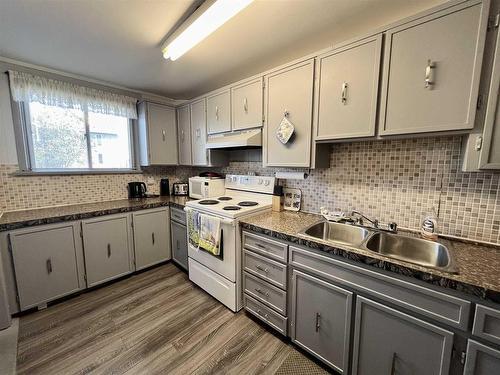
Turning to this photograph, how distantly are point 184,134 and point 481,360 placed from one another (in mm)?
3240

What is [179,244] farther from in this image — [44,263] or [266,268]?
[266,268]

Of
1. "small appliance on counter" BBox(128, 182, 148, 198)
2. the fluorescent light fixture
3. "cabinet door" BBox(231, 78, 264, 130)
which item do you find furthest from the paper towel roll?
"small appliance on counter" BBox(128, 182, 148, 198)

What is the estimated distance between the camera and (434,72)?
117 centimetres

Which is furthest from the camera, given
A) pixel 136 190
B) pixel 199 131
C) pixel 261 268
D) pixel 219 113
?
pixel 136 190

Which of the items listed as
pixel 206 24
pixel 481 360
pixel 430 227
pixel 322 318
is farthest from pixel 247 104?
pixel 481 360

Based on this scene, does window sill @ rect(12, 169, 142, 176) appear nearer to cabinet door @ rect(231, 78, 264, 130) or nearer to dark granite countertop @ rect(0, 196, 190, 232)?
dark granite countertop @ rect(0, 196, 190, 232)

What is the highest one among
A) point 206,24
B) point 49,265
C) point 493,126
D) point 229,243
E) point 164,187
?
point 206,24

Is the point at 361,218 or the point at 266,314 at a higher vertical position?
the point at 361,218

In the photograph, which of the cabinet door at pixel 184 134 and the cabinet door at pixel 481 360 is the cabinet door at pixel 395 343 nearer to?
the cabinet door at pixel 481 360

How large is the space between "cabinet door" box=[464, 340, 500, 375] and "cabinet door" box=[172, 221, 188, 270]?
94.6 inches

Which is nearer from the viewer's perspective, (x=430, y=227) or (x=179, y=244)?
(x=430, y=227)

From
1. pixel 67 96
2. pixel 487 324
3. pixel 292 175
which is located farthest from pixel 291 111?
pixel 67 96

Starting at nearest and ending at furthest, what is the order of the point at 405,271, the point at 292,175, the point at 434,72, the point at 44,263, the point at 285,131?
1. the point at 405,271
2. the point at 434,72
3. the point at 285,131
4. the point at 44,263
5. the point at 292,175

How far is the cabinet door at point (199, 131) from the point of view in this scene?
8.79 feet
